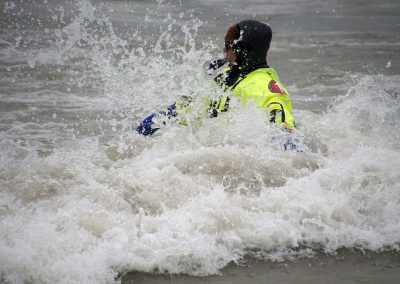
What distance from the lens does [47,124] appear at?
23.7 feet

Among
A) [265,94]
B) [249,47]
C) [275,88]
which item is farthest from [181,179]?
[249,47]

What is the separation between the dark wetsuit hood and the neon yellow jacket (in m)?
0.08

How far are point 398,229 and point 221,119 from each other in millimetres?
1977

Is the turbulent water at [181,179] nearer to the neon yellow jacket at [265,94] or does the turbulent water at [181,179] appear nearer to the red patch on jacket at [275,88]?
the neon yellow jacket at [265,94]

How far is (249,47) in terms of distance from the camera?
5.55 m

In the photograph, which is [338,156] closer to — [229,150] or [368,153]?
[368,153]

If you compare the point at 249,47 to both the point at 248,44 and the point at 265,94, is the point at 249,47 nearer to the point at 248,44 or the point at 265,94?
the point at 248,44

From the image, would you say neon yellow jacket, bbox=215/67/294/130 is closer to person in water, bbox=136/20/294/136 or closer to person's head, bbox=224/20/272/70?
person in water, bbox=136/20/294/136

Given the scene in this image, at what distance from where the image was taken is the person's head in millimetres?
5559

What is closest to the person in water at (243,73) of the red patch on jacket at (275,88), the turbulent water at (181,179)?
the red patch on jacket at (275,88)

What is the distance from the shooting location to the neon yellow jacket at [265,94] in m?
5.12

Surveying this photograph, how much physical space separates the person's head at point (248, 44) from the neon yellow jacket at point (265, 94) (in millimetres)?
125

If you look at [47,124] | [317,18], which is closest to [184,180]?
[47,124]

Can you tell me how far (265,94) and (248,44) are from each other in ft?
1.91
